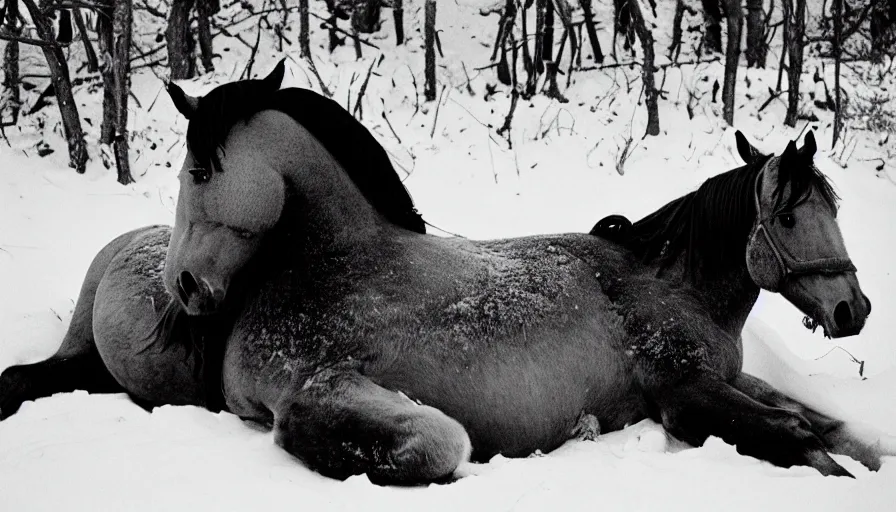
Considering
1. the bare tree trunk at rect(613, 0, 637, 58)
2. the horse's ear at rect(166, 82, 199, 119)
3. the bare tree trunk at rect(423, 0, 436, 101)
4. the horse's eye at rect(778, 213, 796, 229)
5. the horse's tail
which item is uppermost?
the bare tree trunk at rect(613, 0, 637, 58)

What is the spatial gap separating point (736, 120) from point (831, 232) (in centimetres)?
801

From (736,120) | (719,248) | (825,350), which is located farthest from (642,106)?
(719,248)

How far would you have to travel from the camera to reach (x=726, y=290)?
4.02 m

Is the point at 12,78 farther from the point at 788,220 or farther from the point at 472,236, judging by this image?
the point at 788,220

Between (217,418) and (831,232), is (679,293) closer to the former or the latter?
(831,232)

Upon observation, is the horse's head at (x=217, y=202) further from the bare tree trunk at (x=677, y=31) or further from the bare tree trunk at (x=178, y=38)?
the bare tree trunk at (x=677, y=31)

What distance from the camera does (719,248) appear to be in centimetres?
399

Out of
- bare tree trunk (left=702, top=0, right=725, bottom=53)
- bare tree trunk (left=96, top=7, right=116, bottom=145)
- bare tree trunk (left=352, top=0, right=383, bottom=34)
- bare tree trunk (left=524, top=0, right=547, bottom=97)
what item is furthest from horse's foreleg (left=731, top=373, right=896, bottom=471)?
bare tree trunk (left=702, top=0, right=725, bottom=53)

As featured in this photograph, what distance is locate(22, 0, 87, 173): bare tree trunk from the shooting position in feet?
26.7

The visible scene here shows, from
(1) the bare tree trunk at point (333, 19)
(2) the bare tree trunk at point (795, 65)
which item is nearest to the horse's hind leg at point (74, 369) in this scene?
(1) the bare tree trunk at point (333, 19)

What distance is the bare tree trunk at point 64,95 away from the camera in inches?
320

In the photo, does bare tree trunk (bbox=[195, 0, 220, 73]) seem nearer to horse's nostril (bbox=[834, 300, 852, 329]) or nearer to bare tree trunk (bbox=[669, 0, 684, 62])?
bare tree trunk (bbox=[669, 0, 684, 62])

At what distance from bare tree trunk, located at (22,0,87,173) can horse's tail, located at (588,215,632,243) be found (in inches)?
240

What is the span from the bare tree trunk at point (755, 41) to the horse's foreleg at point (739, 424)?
10.5m
